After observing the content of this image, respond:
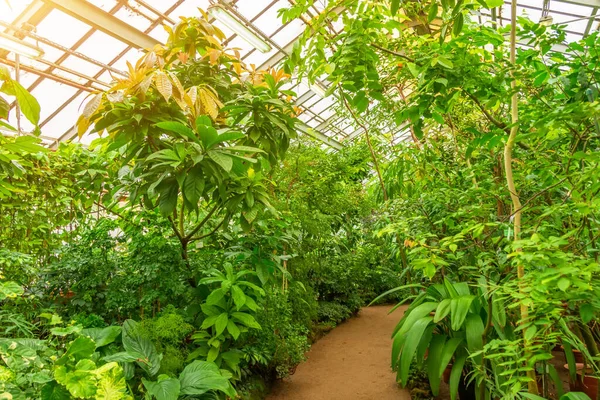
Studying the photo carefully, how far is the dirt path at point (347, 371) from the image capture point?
2.98 metres

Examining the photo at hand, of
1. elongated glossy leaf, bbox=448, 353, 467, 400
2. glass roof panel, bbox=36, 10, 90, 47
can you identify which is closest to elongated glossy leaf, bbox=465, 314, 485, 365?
elongated glossy leaf, bbox=448, 353, 467, 400

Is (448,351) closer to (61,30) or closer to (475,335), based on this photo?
(475,335)

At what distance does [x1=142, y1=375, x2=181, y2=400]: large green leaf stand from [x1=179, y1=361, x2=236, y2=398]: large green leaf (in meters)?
0.09

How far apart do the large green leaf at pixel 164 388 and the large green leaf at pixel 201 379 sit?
0.09 m

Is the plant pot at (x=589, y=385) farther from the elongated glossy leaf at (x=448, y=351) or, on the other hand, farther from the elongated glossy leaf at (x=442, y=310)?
the elongated glossy leaf at (x=442, y=310)

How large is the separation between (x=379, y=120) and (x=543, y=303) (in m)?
3.18

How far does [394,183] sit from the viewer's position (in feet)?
8.92

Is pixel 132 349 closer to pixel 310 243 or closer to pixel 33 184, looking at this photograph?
pixel 33 184

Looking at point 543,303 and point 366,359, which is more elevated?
point 543,303

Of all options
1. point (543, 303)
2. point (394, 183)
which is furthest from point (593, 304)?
point (394, 183)

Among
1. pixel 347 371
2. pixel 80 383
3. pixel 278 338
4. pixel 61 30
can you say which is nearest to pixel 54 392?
pixel 80 383

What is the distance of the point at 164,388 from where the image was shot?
5.98ft

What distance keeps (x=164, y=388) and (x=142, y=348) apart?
1.05 feet

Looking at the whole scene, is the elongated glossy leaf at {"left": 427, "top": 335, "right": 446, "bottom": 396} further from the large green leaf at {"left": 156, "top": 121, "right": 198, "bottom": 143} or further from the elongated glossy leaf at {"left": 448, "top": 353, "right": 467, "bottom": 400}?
the large green leaf at {"left": 156, "top": 121, "right": 198, "bottom": 143}
